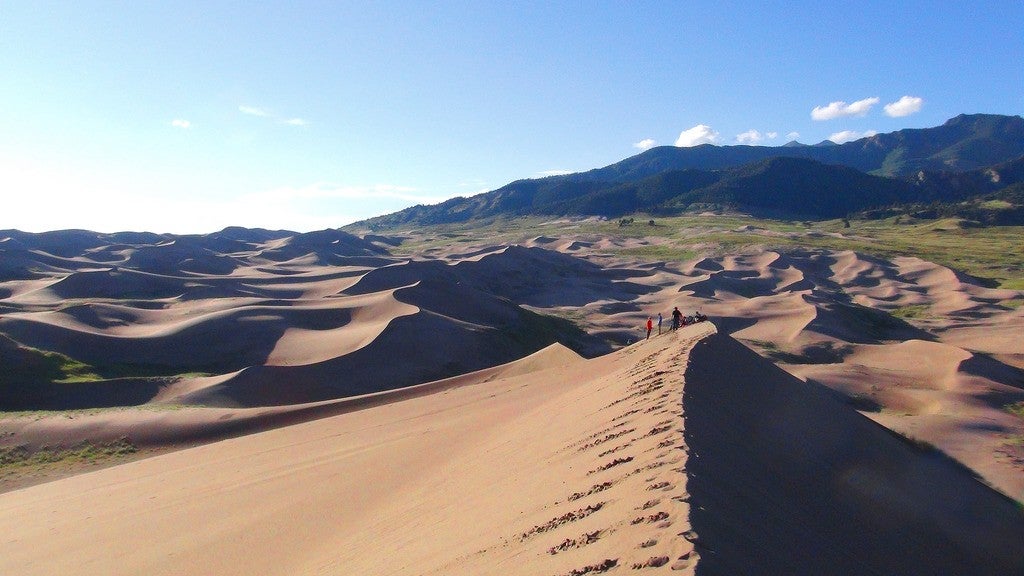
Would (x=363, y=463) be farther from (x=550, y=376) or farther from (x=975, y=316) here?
(x=975, y=316)

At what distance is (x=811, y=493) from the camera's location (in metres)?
6.01

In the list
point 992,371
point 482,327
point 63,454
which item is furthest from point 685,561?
point 482,327

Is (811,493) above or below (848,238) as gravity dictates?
above

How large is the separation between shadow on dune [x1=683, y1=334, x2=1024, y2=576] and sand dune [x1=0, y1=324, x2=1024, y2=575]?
0.09 feet

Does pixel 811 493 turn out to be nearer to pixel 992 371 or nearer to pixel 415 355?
pixel 992 371

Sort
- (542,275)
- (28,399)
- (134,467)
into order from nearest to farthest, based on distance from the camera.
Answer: (134,467)
(28,399)
(542,275)

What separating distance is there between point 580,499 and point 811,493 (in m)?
2.31

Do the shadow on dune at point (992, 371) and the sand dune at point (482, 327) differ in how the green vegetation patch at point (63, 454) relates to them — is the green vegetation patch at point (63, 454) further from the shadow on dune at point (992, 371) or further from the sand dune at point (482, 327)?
the shadow on dune at point (992, 371)

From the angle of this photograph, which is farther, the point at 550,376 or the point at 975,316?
the point at 975,316

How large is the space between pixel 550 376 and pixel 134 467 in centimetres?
968

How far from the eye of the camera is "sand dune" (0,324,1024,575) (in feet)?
14.6

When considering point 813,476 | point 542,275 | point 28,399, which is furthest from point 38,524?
point 542,275

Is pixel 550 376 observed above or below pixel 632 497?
below

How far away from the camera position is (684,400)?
7.38m
